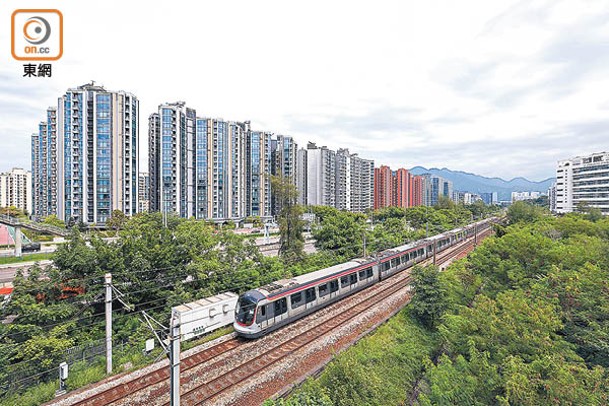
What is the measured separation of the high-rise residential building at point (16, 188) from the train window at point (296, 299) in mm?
115300

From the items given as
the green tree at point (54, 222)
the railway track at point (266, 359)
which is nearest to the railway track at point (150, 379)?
the railway track at point (266, 359)

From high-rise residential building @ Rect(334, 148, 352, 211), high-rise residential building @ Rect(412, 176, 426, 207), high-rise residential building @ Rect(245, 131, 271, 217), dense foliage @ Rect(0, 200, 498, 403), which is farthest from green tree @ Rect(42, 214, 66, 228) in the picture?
high-rise residential building @ Rect(412, 176, 426, 207)

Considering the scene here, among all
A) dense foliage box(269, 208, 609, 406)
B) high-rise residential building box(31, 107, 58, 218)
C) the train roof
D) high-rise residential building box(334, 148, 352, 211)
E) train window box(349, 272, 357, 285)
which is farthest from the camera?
high-rise residential building box(334, 148, 352, 211)

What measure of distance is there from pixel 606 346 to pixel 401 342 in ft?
24.2

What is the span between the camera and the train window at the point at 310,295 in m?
16.4

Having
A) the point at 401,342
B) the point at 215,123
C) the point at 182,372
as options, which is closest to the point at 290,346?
the point at 182,372

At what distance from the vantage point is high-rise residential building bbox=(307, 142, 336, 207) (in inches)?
3285

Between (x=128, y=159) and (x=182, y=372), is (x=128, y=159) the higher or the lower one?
the higher one

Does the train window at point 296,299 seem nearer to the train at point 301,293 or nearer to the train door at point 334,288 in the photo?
the train at point 301,293

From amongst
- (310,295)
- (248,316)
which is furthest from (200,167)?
(248,316)

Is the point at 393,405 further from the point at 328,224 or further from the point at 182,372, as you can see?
the point at 328,224

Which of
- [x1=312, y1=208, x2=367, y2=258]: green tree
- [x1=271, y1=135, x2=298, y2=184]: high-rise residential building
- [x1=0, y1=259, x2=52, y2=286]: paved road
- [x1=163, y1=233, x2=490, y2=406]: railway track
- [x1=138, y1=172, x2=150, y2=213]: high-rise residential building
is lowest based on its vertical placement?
[x1=0, y1=259, x2=52, y2=286]: paved road

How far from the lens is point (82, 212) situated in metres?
46.5

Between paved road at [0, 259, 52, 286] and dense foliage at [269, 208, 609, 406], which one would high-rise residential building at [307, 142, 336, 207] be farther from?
dense foliage at [269, 208, 609, 406]
